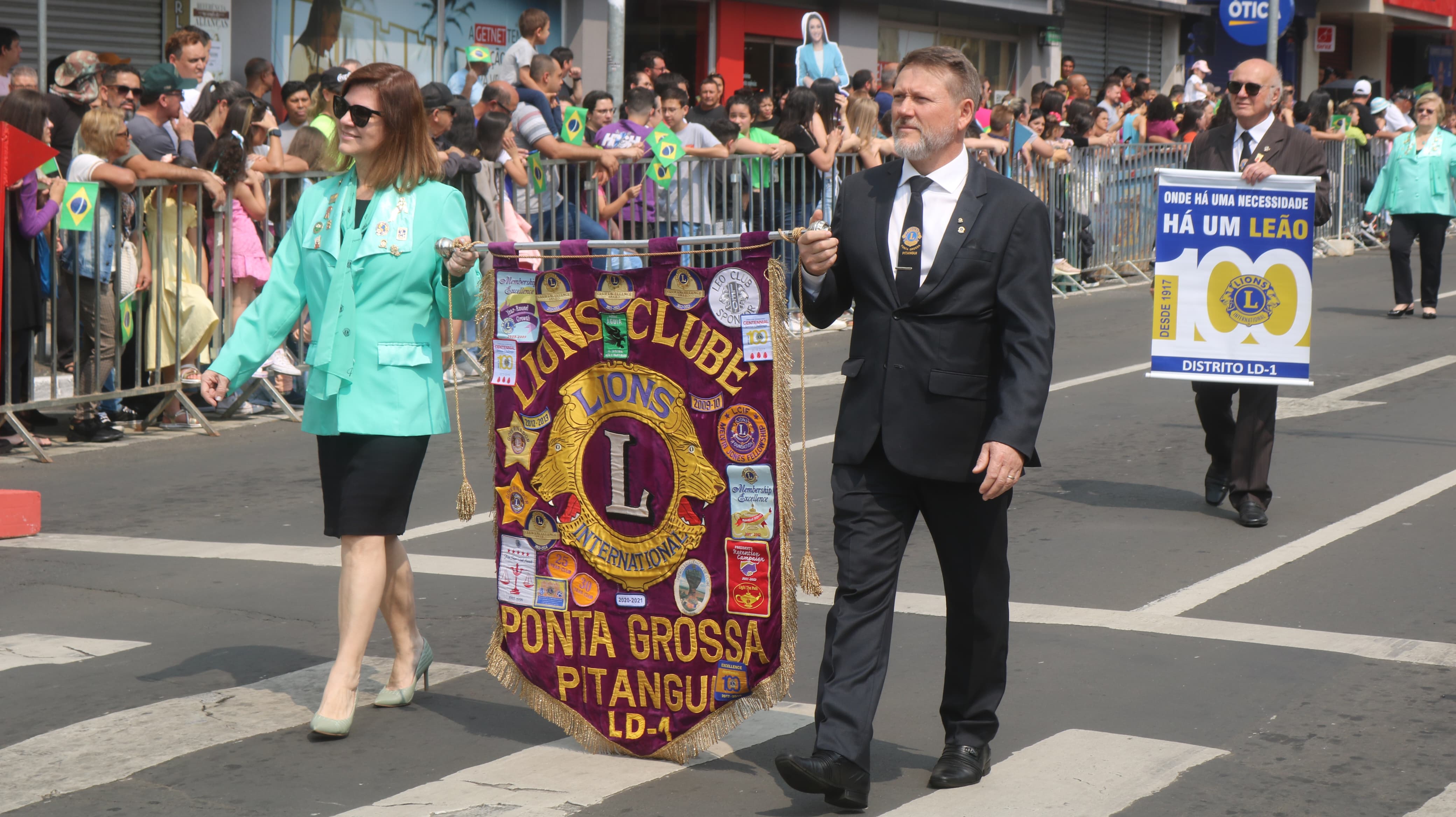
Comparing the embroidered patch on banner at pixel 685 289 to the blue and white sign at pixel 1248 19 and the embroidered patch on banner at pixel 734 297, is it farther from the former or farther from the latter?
the blue and white sign at pixel 1248 19

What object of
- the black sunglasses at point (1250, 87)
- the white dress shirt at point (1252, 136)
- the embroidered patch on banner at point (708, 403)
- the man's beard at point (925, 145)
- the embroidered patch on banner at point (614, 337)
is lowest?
the embroidered patch on banner at point (708, 403)

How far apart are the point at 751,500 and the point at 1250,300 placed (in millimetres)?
4885

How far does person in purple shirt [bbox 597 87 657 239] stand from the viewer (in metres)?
14.4

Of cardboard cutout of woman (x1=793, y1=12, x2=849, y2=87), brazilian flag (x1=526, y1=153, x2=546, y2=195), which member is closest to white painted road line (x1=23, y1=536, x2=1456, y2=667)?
brazilian flag (x1=526, y1=153, x2=546, y2=195)

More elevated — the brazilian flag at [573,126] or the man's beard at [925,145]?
the brazilian flag at [573,126]

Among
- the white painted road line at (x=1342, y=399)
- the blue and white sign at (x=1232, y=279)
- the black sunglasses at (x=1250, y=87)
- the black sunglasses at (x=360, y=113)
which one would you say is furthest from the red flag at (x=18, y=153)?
the white painted road line at (x=1342, y=399)

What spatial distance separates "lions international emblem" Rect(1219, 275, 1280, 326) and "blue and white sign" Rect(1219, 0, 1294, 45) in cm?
1726

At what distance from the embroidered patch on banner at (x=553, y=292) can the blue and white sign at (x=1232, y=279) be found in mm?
4508

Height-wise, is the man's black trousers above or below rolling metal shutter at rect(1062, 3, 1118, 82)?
below

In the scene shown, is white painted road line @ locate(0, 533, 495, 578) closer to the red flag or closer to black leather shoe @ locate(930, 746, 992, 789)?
the red flag

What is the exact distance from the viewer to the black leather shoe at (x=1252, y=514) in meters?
8.27

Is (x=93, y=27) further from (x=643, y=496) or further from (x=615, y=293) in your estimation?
(x=643, y=496)

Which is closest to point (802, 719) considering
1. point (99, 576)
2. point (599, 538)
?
point (599, 538)

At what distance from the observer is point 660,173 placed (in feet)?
47.7
